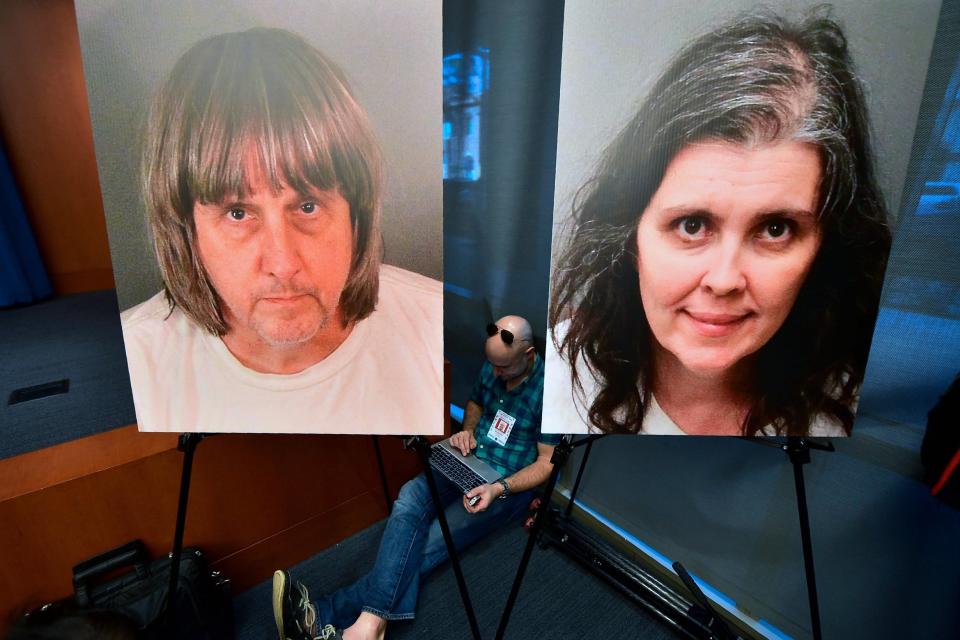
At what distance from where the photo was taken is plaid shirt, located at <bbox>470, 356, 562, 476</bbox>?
1459 millimetres

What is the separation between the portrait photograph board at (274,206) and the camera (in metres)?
0.74

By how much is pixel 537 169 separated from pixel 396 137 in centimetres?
84

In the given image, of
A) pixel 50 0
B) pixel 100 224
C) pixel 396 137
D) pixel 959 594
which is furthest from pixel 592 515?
→ pixel 50 0

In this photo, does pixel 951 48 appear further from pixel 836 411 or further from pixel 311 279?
pixel 311 279

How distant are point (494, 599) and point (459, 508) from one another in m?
0.31

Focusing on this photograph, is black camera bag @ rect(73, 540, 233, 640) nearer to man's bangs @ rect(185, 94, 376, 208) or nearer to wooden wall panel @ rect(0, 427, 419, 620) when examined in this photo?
wooden wall panel @ rect(0, 427, 419, 620)

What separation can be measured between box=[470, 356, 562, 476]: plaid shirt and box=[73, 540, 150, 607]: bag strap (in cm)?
99

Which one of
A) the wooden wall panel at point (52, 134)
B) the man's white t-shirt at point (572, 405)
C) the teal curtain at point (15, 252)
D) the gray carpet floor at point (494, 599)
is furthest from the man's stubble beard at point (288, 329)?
the wooden wall panel at point (52, 134)

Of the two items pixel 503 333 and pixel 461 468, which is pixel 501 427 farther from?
pixel 503 333

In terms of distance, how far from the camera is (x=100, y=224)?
4324 mm

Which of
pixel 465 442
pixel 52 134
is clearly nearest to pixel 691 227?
pixel 465 442

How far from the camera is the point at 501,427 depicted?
57.4 inches

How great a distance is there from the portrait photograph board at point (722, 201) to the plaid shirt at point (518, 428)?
0.58 meters

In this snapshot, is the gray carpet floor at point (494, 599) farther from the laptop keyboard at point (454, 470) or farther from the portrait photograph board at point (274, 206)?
the portrait photograph board at point (274, 206)
